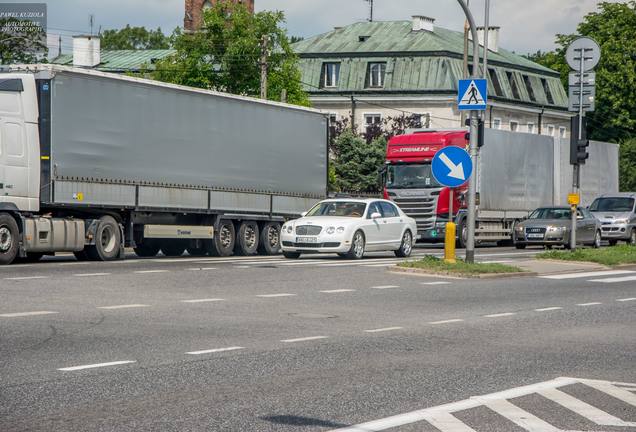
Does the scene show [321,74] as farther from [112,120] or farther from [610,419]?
[610,419]

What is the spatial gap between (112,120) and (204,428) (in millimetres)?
20500

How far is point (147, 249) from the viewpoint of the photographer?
31391 mm

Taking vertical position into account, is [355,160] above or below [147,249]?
above

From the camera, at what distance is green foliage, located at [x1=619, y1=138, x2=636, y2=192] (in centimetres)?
7312

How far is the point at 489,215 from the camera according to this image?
41.5 metres

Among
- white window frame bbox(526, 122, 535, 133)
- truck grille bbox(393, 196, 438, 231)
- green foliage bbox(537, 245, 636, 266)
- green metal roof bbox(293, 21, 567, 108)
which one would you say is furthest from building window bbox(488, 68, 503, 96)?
green foliage bbox(537, 245, 636, 266)

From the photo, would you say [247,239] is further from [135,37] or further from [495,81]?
[135,37]

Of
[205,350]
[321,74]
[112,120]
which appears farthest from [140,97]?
[321,74]

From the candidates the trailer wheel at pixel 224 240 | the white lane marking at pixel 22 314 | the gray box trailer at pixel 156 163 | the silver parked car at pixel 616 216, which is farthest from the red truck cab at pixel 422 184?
the white lane marking at pixel 22 314

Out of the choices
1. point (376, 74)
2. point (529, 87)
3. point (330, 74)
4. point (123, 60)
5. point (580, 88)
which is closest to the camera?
point (580, 88)

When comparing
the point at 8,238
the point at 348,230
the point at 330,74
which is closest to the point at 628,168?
the point at 330,74

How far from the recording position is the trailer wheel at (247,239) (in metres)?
31.4

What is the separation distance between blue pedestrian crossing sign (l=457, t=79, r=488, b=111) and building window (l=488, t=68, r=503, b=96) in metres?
57.7

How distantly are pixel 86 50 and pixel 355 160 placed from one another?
34.6 meters
